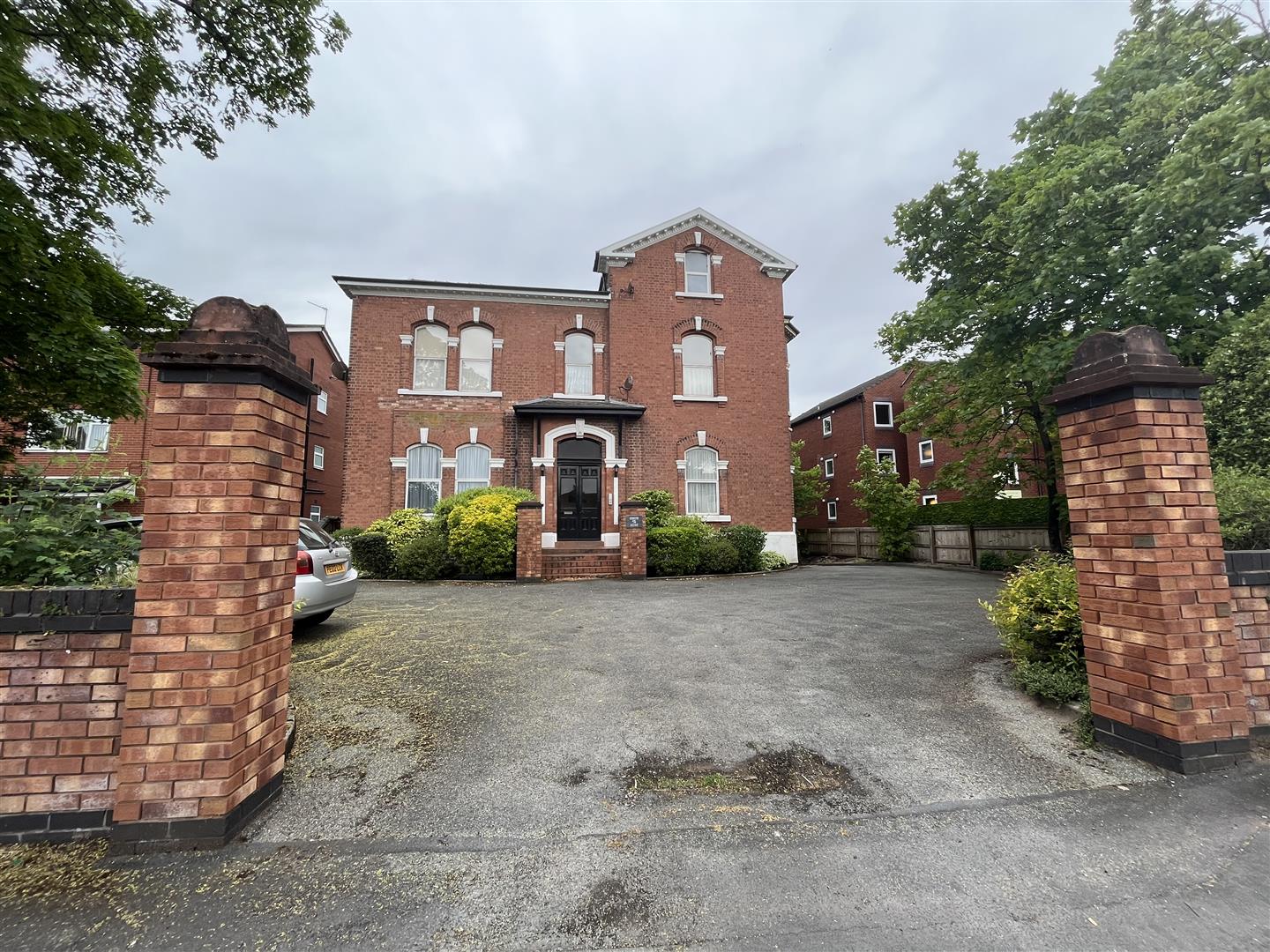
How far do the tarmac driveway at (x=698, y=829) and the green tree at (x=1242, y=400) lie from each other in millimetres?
2292

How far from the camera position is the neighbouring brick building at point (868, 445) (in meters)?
24.9

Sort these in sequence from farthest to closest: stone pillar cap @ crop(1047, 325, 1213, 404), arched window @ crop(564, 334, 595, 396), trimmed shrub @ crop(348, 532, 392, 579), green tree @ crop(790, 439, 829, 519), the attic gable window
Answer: green tree @ crop(790, 439, 829, 519), the attic gable window, arched window @ crop(564, 334, 595, 396), trimmed shrub @ crop(348, 532, 392, 579), stone pillar cap @ crop(1047, 325, 1213, 404)

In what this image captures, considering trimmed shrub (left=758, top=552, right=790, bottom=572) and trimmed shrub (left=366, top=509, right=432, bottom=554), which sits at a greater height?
trimmed shrub (left=366, top=509, right=432, bottom=554)

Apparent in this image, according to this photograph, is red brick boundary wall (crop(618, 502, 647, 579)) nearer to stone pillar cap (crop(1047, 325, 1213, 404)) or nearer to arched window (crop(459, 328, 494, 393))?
arched window (crop(459, 328, 494, 393))

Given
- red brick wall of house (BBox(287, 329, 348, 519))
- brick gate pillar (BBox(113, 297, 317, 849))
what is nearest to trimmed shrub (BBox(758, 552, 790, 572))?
brick gate pillar (BBox(113, 297, 317, 849))

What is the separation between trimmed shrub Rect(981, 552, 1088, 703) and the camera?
144 inches

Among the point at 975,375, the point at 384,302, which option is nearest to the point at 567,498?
the point at 384,302

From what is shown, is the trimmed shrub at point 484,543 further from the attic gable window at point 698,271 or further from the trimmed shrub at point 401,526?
the attic gable window at point 698,271

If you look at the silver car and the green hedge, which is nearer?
the silver car

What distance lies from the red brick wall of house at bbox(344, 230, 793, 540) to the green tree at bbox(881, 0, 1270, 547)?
5342 mm

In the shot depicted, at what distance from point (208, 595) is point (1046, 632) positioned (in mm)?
5197

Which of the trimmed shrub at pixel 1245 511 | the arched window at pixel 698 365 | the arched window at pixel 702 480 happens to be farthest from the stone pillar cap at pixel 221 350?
the arched window at pixel 698 365

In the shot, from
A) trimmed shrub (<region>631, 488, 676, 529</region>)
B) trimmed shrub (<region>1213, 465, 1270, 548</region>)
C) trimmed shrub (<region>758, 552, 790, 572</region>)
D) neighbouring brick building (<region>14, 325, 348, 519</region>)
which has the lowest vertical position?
trimmed shrub (<region>758, 552, 790, 572</region>)

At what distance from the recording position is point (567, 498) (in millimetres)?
15406
